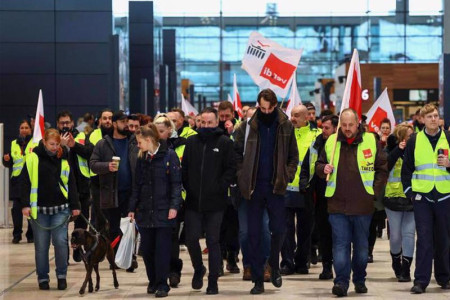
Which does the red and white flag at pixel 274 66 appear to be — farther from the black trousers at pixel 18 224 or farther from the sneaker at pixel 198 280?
the black trousers at pixel 18 224

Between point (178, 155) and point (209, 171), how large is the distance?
1.25 metres

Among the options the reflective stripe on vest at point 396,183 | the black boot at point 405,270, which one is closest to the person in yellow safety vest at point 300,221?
the reflective stripe on vest at point 396,183

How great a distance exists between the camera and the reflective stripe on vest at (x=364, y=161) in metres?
12.1

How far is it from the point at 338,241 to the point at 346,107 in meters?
1.57

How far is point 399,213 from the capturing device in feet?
44.5

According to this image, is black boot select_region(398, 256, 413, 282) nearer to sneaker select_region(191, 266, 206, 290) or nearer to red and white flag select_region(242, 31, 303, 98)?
sneaker select_region(191, 266, 206, 290)

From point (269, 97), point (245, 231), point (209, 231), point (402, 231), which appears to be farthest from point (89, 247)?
point (402, 231)

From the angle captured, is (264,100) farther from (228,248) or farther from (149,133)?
(228,248)

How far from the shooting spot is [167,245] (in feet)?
39.9

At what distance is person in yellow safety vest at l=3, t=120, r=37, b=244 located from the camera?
1883cm

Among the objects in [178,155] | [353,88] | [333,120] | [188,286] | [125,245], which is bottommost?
[188,286]

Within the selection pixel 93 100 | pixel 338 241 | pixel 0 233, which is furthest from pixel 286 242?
pixel 93 100

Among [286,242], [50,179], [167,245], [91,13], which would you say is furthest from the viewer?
[91,13]

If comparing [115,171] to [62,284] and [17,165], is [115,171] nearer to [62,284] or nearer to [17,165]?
[62,284]
